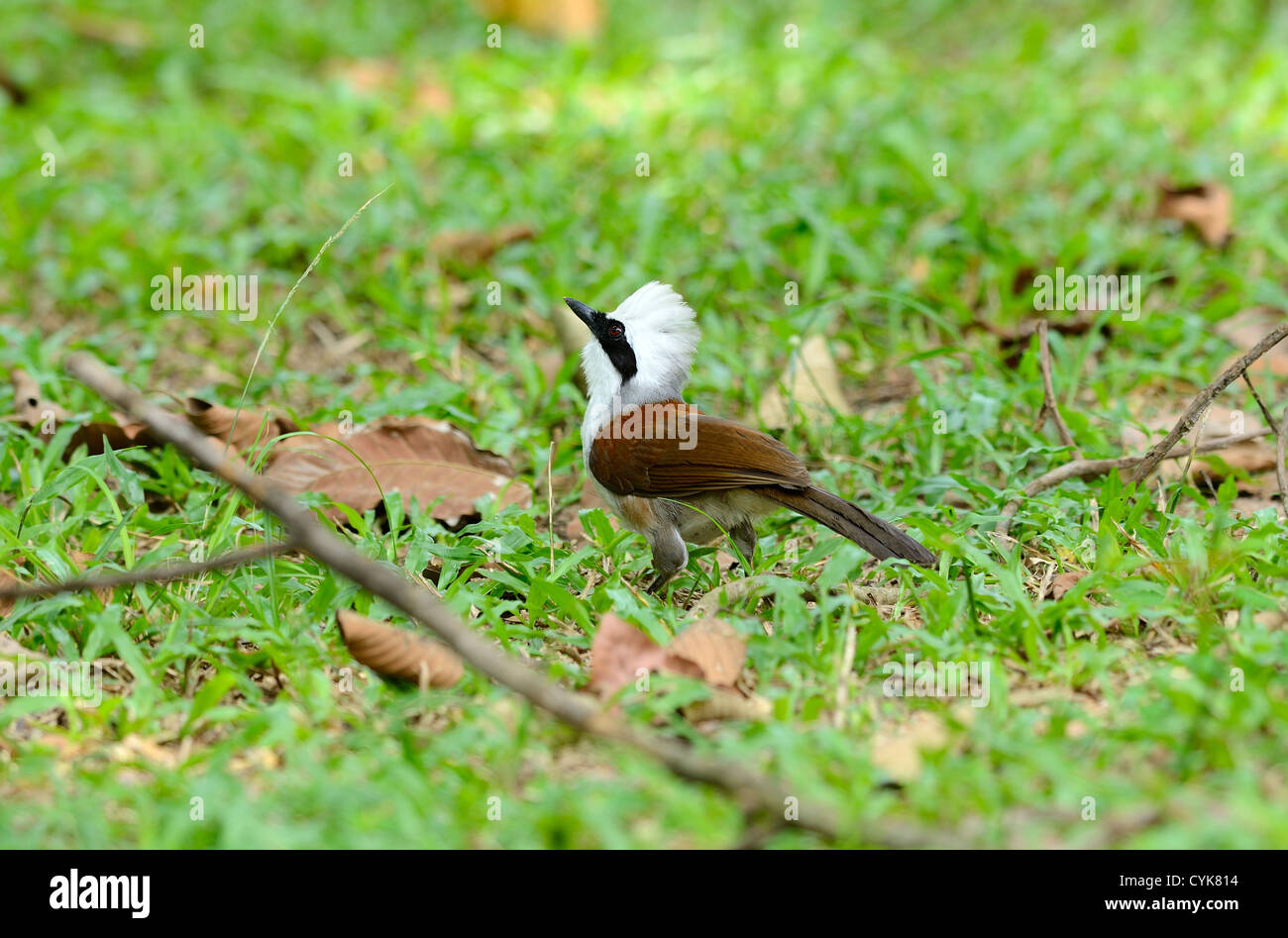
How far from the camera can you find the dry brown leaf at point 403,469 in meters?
4.09

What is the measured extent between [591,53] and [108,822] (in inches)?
259

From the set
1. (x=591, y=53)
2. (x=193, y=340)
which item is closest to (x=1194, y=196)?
(x=591, y=53)

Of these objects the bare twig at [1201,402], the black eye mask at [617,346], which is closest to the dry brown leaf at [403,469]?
the black eye mask at [617,346]

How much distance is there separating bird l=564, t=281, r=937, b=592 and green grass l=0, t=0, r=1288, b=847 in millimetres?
145

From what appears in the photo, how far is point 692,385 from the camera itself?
507cm

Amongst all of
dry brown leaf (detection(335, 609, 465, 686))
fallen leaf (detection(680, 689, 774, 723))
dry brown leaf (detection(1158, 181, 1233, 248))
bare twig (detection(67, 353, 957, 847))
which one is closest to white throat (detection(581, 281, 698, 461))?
dry brown leaf (detection(335, 609, 465, 686))

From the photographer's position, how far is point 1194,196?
5.95 metres

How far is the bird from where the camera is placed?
12.0ft

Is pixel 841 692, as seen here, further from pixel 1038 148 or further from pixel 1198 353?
pixel 1038 148

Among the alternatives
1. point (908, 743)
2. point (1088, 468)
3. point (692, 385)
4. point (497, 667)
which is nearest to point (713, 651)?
point (908, 743)

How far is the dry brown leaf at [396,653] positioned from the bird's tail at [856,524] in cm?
113

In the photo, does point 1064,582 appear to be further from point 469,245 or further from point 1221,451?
point 469,245

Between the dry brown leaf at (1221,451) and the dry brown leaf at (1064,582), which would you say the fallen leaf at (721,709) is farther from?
the dry brown leaf at (1221,451)

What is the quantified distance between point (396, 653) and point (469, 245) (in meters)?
3.17
